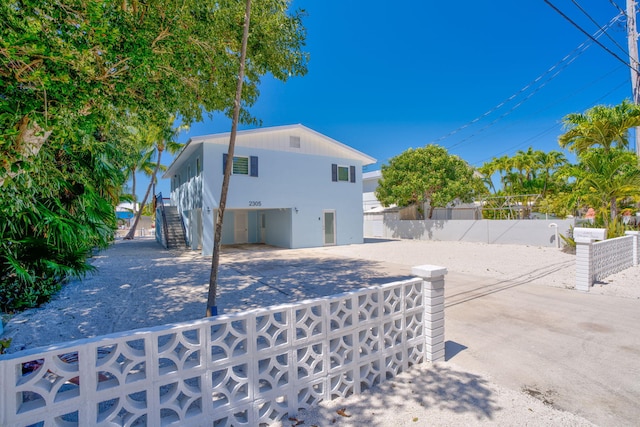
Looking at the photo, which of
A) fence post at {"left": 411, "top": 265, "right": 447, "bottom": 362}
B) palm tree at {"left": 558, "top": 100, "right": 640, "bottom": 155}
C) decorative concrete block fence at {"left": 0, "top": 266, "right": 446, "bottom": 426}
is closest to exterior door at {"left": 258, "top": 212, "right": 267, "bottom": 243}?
decorative concrete block fence at {"left": 0, "top": 266, "right": 446, "bottom": 426}

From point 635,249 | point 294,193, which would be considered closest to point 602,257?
point 635,249

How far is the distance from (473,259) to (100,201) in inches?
467

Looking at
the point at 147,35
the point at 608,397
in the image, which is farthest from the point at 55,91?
the point at 608,397

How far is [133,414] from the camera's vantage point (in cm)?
199

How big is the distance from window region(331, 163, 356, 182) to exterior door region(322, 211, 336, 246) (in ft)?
6.74

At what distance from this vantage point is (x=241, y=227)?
65.4 feet

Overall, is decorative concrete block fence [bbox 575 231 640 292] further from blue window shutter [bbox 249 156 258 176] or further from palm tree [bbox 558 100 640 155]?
blue window shutter [bbox 249 156 258 176]

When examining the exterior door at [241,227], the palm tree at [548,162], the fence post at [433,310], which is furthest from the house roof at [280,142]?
the palm tree at [548,162]

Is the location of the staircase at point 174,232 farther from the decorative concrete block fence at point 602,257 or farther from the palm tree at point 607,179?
the palm tree at point 607,179

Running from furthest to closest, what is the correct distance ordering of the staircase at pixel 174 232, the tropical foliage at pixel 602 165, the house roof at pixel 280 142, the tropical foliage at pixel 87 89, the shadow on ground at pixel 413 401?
the staircase at pixel 174 232 < the house roof at pixel 280 142 < the tropical foliage at pixel 602 165 < the tropical foliage at pixel 87 89 < the shadow on ground at pixel 413 401

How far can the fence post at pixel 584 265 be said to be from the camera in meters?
6.68

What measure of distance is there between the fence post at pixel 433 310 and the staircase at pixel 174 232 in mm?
16361

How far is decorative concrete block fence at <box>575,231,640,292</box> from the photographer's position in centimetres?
677

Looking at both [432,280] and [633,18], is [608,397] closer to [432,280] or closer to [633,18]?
[432,280]
